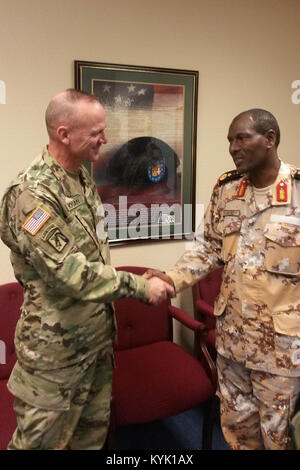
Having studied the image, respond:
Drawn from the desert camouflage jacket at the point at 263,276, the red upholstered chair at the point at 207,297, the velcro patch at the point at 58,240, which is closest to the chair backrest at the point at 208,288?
the red upholstered chair at the point at 207,297

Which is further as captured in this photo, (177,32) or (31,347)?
(177,32)

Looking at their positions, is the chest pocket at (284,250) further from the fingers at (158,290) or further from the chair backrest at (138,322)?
the chair backrest at (138,322)

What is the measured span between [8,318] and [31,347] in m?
0.68

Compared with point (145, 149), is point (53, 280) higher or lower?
lower

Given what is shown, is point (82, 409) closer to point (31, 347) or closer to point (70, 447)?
point (70, 447)

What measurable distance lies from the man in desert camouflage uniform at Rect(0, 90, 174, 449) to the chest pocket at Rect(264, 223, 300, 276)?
49cm

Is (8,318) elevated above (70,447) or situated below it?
above

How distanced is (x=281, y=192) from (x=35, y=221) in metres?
0.90

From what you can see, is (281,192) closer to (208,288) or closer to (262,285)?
(262,285)

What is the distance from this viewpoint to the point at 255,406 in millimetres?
1686

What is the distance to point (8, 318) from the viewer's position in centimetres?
214

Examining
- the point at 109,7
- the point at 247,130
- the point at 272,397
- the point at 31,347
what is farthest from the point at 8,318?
the point at 109,7

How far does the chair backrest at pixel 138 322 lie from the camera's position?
93.4 inches

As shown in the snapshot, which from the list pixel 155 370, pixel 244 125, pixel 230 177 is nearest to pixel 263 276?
pixel 230 177
